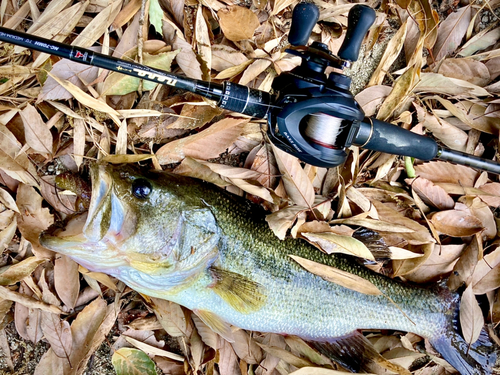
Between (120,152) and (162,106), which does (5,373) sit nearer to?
(120,152)

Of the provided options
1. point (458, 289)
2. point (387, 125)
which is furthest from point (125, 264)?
point (458, 289)

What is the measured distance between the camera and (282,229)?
2.06m

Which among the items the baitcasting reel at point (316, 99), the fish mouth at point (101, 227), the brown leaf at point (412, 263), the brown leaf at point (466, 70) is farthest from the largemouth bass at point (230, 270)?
the brown leaf at point (466, 70)

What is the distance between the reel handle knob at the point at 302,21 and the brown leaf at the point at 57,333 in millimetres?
2037

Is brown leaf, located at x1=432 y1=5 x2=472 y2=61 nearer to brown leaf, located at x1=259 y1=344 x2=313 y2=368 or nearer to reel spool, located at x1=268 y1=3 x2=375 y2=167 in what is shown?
reel spool, located at x1=268 y1=3 x2=375 y2=167

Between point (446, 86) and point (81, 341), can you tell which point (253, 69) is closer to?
point (446, 86)

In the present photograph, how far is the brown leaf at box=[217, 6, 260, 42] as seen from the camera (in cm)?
208

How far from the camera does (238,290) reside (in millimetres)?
2008

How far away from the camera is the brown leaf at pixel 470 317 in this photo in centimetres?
235

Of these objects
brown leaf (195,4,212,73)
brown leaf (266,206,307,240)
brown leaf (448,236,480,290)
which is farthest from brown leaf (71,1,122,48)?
brown leaf (448,236,480,290)

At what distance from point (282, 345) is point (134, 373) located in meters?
0.92

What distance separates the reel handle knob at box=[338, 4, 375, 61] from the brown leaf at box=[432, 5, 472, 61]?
3.85ft

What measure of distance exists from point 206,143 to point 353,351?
1.50 meters

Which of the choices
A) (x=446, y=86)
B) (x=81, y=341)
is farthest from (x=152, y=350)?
(x=446, y=86)
